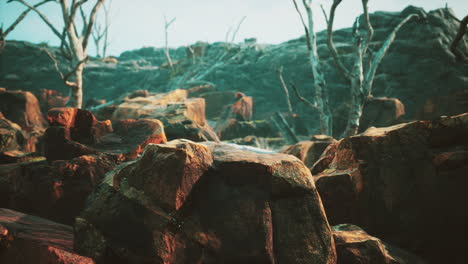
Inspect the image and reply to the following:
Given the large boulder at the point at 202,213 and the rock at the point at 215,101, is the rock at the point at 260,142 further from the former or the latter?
the large boulder at the point at 202,213

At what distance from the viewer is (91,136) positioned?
220 inches

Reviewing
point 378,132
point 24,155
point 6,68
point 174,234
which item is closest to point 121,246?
point 174,234

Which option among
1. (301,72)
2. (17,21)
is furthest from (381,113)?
(17,21)

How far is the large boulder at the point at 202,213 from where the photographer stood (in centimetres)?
288

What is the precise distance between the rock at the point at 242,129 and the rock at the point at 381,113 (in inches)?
226

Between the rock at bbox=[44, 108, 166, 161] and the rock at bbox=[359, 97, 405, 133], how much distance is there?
1174cm

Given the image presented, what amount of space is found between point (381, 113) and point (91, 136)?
13.6 metres

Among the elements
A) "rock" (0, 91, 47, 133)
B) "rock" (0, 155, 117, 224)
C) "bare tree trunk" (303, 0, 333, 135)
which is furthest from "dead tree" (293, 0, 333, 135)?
"rock" (0, 91, 47, 133)

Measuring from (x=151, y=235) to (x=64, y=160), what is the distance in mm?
2955

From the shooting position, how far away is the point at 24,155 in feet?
24.9

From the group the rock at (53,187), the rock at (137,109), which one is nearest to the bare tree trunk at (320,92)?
the rock at (137,109)

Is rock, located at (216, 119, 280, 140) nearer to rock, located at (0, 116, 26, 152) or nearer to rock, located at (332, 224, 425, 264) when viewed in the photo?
rock, located at (0, 116, 26, 152)

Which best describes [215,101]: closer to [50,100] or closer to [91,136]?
[50,100]

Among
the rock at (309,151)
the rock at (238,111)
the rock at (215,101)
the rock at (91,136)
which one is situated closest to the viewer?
the rock at (91,136)
